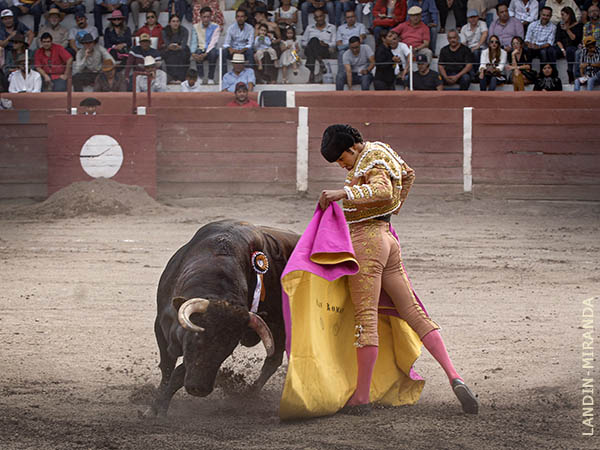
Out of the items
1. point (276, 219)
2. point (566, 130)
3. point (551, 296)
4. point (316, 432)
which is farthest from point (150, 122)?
point (316, 432)

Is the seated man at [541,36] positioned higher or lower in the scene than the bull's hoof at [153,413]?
higher

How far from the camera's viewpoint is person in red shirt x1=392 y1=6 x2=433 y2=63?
10.6 metres

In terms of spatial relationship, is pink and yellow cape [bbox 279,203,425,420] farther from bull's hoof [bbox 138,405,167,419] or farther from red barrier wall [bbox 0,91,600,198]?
red barrier wall [bbox 0,91,600,198]

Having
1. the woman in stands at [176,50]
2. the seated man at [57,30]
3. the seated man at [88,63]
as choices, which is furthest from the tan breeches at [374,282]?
the seated man at [57,30]

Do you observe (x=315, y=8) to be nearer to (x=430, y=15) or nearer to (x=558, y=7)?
(x=430, y=15)

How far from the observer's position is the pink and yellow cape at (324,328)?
3.02m

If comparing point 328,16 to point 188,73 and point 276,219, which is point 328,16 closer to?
point 188,73

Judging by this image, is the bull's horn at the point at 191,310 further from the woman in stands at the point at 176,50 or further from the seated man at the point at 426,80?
the woman in stands at the point at 176,50

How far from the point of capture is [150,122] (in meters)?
10.0

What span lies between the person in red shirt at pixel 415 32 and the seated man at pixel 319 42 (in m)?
0.82

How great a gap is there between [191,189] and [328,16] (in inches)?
115

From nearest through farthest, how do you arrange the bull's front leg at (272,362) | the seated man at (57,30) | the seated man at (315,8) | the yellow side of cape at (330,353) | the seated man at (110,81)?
the yellow side of cape at (330,353), the bull's front leg at (272,362), the seated man at (110,81), the seated man at (315,8), the seated man at (57,30)

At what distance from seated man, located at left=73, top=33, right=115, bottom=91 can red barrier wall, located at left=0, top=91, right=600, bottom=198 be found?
681 mm

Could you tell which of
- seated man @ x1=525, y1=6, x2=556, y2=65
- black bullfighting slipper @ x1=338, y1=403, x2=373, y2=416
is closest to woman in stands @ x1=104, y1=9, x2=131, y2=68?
seated man @ x1=525, y1=6, x2=556, y2=65
